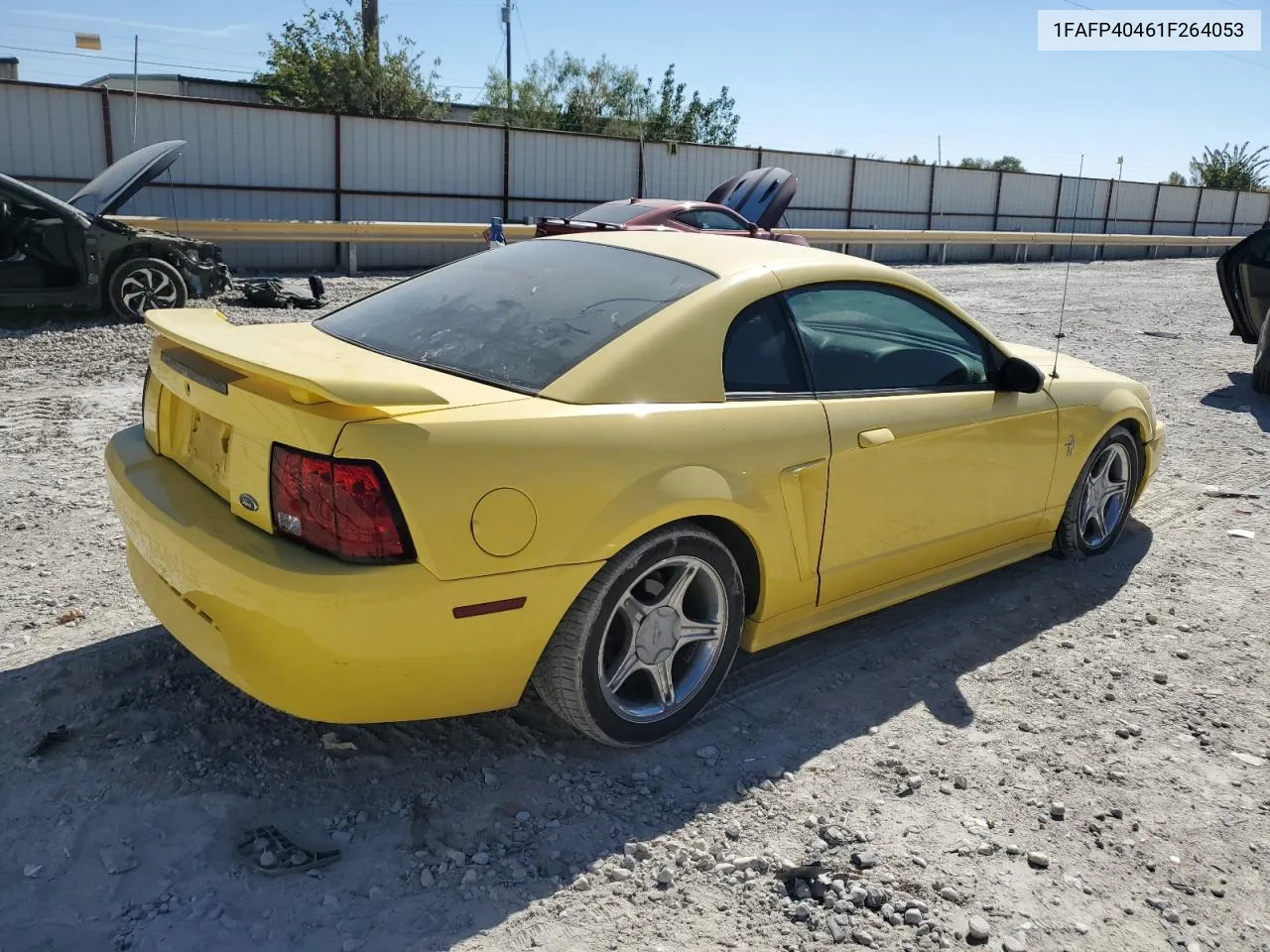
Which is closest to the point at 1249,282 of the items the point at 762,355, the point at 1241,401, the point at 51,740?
the point at 1241,401

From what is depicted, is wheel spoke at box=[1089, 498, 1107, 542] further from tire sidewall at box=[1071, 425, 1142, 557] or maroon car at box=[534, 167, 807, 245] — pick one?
maroon car at box=[534, 167, 807, 245]

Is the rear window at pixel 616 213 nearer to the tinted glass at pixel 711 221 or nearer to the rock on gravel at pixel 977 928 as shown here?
the tinted glass at pixel 711 221

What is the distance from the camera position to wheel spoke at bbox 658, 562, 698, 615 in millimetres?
3158

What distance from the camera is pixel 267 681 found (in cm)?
268

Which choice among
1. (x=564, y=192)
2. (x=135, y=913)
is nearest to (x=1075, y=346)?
Answer: (x=135, y=913)

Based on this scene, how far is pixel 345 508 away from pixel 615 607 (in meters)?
0.83

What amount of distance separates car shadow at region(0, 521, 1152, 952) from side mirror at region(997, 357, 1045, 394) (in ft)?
3.67

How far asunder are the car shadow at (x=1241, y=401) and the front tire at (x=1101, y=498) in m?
3.81

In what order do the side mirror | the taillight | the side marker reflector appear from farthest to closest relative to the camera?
1. the side mirror
2. the side marker reflector
3. the taillight

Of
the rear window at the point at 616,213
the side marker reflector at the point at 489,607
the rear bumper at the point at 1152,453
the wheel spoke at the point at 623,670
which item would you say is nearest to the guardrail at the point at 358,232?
the rear window at the point at 616,213

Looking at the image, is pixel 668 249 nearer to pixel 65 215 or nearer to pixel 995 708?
pixel 995 708

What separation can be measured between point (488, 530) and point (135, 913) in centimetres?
121

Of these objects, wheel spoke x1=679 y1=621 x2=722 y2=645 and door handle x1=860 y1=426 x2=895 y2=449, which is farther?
door handle x1=860 y1=426 x2=895 y2=449

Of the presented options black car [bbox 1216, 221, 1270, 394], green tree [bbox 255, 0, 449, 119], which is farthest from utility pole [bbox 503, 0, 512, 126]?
black car [bbox 1216, 221, 1270, 394]
